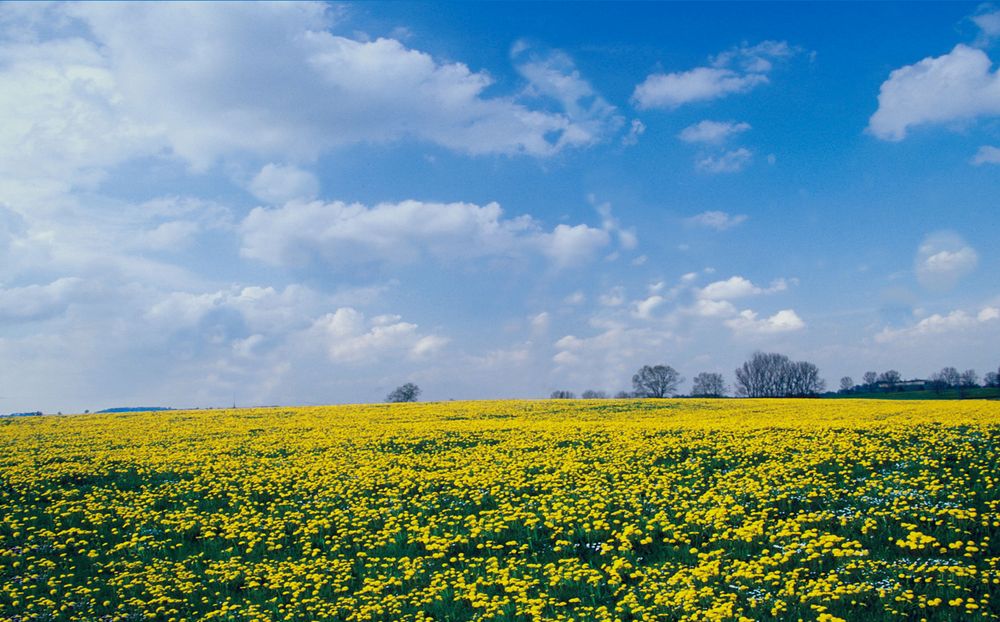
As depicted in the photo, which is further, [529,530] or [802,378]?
[802,378]

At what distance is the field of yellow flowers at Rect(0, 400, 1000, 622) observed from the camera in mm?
10492

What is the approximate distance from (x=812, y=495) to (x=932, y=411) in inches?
1037

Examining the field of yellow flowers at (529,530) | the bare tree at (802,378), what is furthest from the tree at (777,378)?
the field of yellow flowers at (529,530)

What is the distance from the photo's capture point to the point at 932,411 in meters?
34.2

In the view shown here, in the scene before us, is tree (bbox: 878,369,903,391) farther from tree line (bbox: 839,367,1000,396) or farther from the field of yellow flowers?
the field of yellow flowers

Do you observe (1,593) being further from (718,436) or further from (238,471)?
(718,436)

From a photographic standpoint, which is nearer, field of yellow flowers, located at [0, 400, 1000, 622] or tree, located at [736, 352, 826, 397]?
field of yellow flowers, located at [0, 400, 1000, 622]

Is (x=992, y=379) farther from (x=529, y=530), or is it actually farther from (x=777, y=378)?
(x=529, y=530)

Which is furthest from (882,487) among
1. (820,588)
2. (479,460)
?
(479,460)

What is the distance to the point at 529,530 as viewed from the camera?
14461 mm

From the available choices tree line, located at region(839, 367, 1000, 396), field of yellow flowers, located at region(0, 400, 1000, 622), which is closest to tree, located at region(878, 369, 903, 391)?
tree line, located at region(839, 367, 1000, 396)

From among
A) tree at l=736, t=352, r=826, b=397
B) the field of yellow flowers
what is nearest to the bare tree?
tree at l=736, t=352, r=826, b=397

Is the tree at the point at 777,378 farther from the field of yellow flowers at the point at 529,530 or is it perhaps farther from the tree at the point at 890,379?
the field of yellow flowers at the point at 529,530

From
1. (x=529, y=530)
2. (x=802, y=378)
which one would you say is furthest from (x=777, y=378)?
(x=529, y=530)
